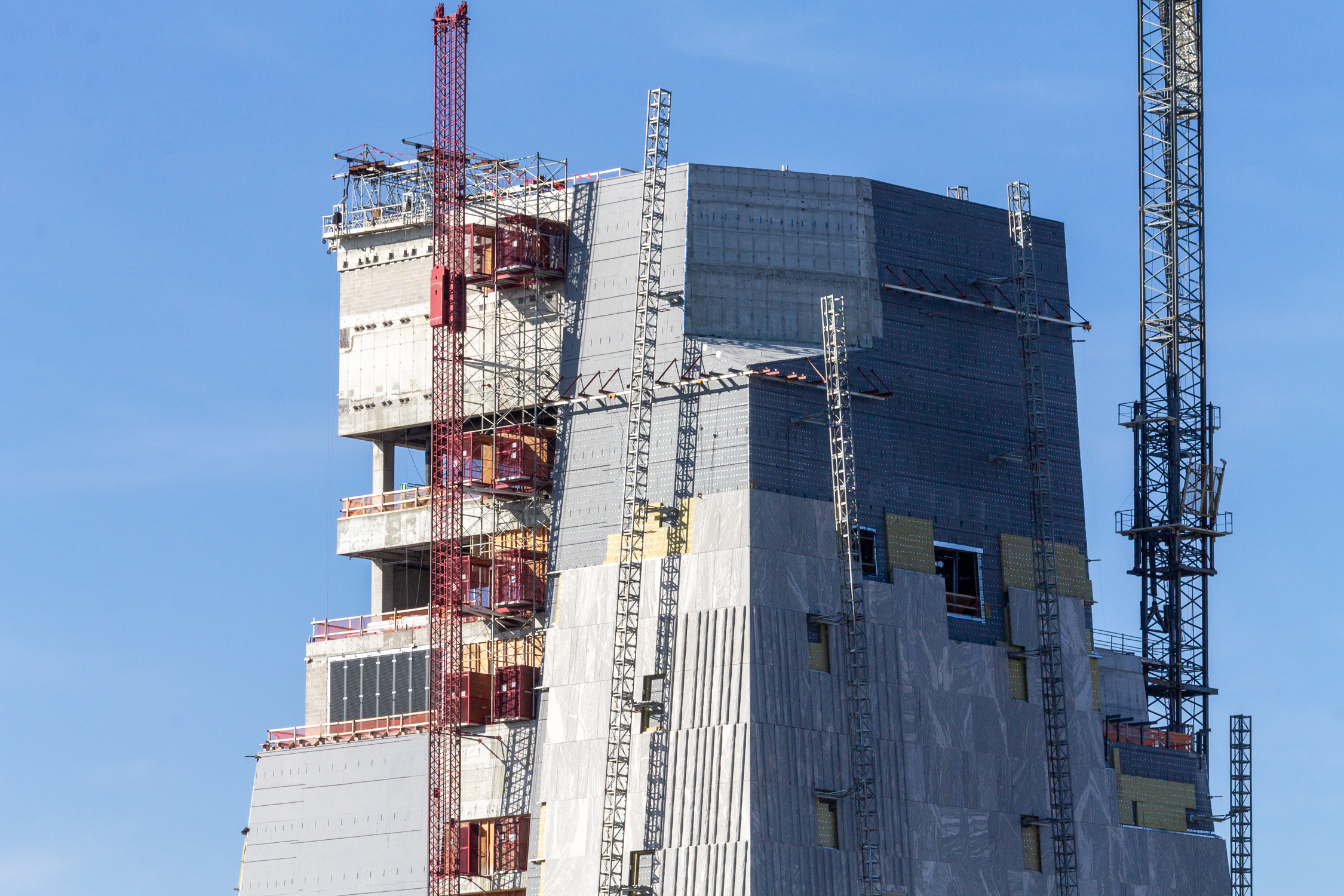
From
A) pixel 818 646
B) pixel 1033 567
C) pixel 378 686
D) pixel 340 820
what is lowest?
pixel 340 820

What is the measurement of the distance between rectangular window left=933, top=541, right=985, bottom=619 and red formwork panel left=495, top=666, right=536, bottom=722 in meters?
27.3

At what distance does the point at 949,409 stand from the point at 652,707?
29844 mm

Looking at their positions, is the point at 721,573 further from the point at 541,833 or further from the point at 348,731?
the point at 348,731

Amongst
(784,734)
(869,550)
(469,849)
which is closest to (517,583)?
(469,849)

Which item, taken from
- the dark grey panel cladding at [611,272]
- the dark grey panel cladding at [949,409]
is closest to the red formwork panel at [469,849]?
the dark grey panel cladding at [611,272]

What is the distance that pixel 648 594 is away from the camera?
6949 inches

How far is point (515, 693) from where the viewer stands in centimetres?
18488

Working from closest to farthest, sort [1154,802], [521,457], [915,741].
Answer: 1. [915,741]
2. [521,457]
3. [1154,802]

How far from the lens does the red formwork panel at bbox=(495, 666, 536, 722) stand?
605ft

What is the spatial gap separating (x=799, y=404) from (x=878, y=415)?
279 inches

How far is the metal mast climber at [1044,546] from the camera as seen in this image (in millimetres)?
183000

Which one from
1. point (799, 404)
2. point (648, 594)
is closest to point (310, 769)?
point (648, 594)

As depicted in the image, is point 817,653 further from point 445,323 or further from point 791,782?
point 445,323

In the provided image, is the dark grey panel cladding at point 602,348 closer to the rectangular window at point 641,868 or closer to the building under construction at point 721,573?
the building under construction at point 721,573
